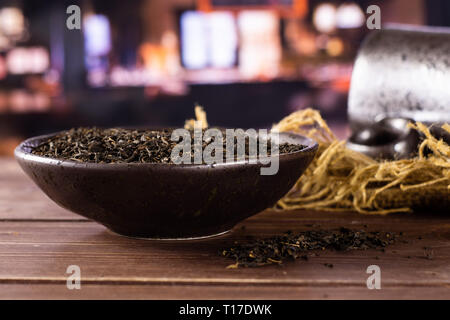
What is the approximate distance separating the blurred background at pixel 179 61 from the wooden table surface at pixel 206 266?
10.5 ft

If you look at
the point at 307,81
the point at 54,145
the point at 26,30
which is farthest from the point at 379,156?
the point at 26,30

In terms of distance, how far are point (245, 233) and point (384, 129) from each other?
34 cm

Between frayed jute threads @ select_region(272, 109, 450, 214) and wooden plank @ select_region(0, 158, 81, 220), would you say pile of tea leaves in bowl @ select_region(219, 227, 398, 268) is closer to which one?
frayed jute threads @ select_region(272, 109, 450, 214)

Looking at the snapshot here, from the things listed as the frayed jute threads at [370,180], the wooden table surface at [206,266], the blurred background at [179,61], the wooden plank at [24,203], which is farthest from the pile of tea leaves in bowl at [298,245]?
the blurred background at [179,61]

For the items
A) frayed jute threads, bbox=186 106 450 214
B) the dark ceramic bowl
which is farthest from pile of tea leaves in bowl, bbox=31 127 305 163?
frayed jute threads, bbox=186 106 450 214

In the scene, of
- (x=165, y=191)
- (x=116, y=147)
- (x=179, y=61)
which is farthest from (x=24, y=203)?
(x=179, y=61)

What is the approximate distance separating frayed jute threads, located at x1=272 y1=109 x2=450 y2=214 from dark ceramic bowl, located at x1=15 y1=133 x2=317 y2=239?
180mm

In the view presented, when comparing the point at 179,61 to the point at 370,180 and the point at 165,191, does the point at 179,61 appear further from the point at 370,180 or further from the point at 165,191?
the point at 165,191

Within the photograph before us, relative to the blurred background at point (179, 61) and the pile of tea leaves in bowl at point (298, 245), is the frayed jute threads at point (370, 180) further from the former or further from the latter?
the blurred background at point (179, 61)

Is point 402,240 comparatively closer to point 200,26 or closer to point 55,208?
point 55,208

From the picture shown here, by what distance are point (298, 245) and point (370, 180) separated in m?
0.23

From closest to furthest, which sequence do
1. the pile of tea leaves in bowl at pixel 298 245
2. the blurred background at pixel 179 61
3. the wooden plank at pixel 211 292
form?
the wooden plank at pixel 211 292, the pile of tea leaves in bowl at pixel 298 245, the blurred background at pixel 179 61

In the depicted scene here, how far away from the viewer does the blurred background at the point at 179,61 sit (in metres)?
3.95

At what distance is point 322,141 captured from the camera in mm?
943
